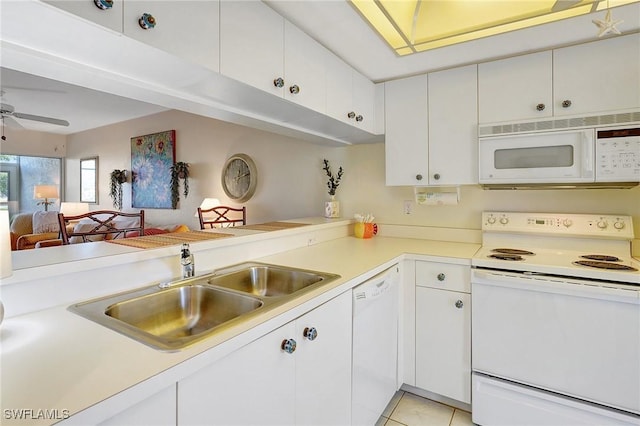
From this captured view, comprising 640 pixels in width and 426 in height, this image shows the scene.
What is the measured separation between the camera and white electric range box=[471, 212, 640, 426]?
4.79 ft

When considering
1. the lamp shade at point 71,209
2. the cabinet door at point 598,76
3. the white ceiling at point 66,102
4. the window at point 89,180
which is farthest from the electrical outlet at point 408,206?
the window at point 89,180

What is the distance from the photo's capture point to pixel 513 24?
1673mm

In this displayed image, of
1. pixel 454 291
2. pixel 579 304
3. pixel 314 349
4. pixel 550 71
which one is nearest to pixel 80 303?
pixel 314 349

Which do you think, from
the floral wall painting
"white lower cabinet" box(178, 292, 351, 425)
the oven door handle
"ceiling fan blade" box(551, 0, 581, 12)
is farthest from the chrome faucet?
the floral wall painting

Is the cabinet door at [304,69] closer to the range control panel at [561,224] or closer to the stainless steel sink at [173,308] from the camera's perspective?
the stainless steel sink at [173,308]

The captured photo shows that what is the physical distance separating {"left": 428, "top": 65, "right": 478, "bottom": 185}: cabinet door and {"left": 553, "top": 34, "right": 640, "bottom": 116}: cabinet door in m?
0.45

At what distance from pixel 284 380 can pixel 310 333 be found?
0.17 metres

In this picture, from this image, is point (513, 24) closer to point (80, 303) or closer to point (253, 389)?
point (253, 389)

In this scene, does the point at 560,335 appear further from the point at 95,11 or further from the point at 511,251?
the point at 95,11

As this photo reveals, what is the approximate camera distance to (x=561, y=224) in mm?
2006

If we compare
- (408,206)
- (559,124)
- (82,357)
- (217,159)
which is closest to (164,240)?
(82,357)

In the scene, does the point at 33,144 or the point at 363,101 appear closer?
the point at 363,101

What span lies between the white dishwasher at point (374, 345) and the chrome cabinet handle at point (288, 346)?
1.53 ft

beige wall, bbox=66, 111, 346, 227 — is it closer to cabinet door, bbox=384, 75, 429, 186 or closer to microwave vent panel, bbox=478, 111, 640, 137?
cabinet door, bbox=384, 75, 429, 186
